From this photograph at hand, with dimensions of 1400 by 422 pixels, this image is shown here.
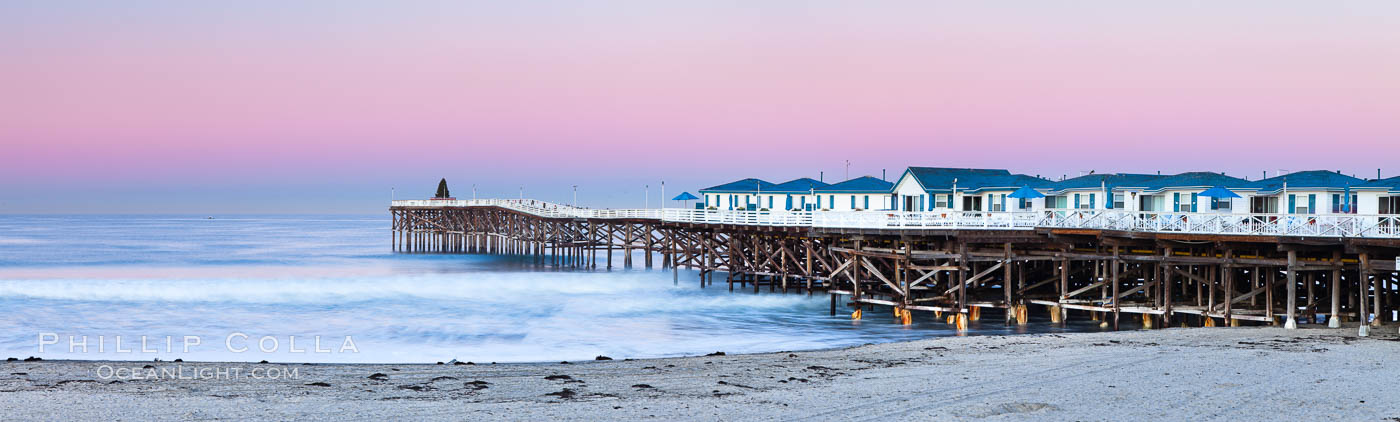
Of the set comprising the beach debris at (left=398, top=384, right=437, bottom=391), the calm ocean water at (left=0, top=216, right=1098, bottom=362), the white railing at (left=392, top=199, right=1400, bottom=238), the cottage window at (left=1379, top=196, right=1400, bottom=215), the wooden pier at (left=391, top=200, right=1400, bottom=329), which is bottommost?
the calm ocean water at (left=0, top=216, right=1098, bottom=362)

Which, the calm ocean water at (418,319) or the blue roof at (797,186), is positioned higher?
the blue roof at (797,186)

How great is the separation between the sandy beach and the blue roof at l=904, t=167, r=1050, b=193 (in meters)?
16.7

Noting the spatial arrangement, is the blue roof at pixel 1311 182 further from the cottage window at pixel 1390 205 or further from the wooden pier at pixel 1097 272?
the wooden pier at pixel 1097 272

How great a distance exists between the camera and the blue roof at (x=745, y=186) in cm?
4956

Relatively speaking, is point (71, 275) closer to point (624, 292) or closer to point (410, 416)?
point (624, 292)

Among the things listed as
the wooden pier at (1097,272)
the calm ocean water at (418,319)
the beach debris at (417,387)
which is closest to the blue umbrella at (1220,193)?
the wooden pier at (1097,272)

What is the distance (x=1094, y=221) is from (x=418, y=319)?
63.4ft

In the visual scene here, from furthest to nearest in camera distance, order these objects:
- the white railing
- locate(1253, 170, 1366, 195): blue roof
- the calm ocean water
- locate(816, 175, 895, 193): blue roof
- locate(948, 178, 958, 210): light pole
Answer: locate(816, 175, 895, 193): blue roof < locate(948, 178, 958, 210): light pole < locate(1253, 170, 1366, 195): blue roof < the calm ocean water < the white railing

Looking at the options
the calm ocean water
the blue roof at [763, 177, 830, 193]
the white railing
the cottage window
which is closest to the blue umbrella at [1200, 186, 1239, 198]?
the white railing

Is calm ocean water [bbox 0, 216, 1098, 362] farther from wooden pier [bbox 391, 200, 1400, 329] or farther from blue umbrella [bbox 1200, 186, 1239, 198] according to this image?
blue umbrella [bbox 1200, 186, 1239, 198]

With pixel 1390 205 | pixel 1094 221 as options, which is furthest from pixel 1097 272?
pixel 1390 205

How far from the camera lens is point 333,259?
73812 millimetres

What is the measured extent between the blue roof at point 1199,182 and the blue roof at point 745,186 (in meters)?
19.5

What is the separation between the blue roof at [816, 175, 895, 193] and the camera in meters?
41.8
